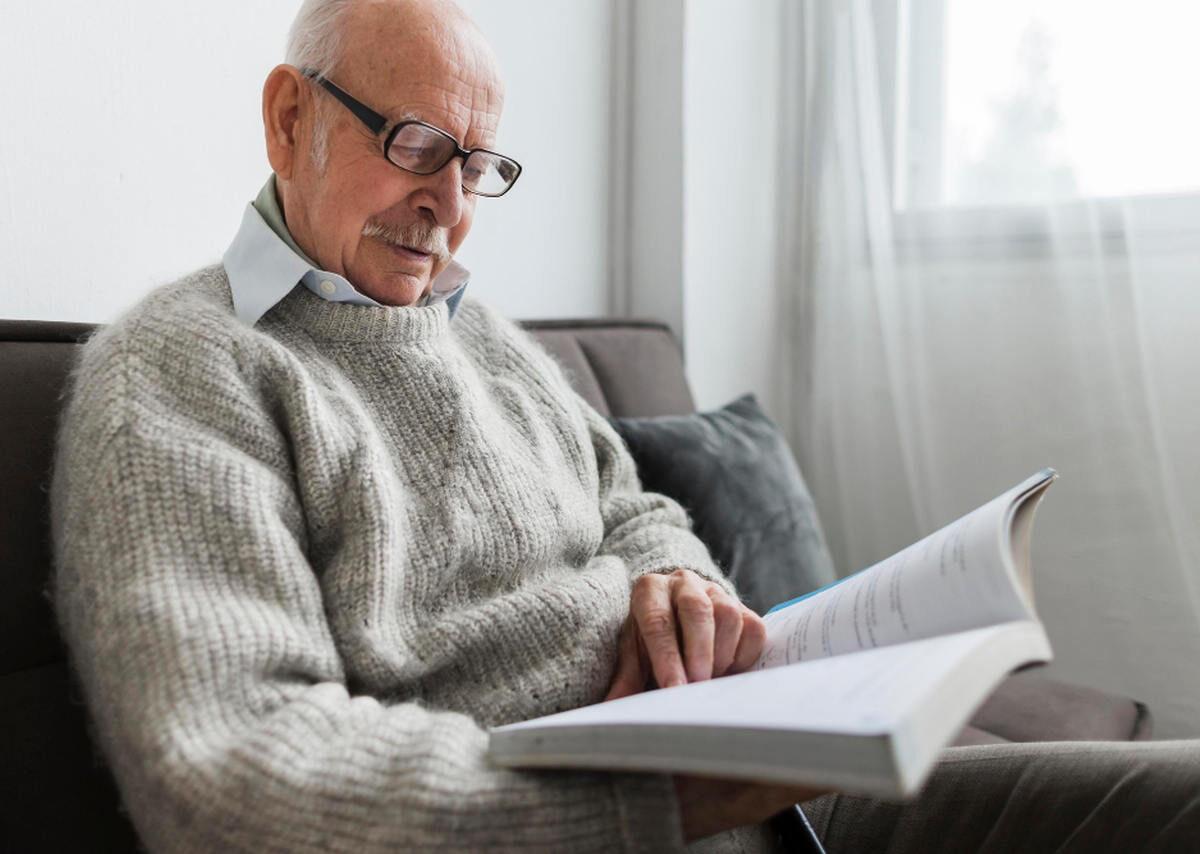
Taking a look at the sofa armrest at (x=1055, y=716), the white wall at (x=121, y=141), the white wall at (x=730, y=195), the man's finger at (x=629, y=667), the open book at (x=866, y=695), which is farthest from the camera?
the white wall at (x=730, y=195)

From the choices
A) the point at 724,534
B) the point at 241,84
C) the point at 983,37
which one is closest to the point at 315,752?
the point at 724,534

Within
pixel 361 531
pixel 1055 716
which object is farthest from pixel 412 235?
pixel 1055 716

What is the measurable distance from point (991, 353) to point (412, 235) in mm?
1234

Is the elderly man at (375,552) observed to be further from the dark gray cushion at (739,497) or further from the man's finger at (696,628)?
the dark gray cushion at (739,497)

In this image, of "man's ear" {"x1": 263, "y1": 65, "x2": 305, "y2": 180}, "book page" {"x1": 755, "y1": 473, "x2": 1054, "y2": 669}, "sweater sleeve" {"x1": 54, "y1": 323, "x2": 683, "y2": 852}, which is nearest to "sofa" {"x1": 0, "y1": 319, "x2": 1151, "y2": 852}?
"sweater sleeve" {"x1": 54, "y1": 323, "x2": 683, "y2": 852}

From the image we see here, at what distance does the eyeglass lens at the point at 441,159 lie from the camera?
990 mm

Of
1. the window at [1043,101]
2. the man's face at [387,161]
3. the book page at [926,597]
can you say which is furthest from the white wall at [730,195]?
the book page at [926,597]

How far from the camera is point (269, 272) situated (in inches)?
38.0

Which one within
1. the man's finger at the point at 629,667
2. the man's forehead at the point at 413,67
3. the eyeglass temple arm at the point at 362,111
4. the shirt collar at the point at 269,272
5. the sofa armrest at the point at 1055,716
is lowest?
the sofa armrest at the point at 1055,716

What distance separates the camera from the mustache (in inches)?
40.0

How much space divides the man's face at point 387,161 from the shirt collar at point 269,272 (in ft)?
0.10

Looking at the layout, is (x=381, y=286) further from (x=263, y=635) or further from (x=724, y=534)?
(x=724, y=534)

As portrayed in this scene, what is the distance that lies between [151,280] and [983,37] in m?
1.47

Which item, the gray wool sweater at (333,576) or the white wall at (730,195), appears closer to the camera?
the gray wool sweater at (333,576)
